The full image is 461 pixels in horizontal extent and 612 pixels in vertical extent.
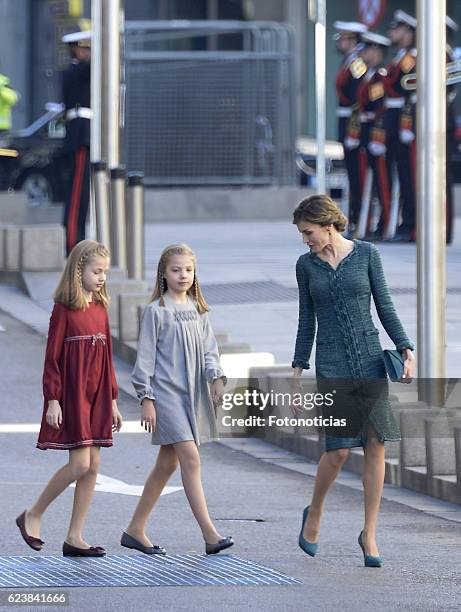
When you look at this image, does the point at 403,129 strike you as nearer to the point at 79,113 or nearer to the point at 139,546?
the point at 79,113

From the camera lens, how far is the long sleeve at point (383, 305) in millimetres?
8102

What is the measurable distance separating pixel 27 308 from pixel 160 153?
36.2 ft

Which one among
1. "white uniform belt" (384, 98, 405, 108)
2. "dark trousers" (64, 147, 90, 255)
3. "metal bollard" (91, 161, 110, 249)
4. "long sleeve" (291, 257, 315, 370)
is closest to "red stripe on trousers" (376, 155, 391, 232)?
"white uniform belt" (384, 98, 405, 108)

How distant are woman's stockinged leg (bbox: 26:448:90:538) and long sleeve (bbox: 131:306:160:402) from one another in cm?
36

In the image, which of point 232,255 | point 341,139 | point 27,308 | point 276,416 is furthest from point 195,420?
point 341,139

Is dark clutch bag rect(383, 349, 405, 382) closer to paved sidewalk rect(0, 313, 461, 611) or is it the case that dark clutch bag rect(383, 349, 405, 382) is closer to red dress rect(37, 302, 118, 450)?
paved sidewalk rect(0, 313, 461, 611)

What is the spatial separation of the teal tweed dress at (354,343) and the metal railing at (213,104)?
64.9ft

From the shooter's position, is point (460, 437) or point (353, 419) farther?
point (460, 437)

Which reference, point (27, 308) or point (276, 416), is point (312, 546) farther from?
point (27, 308)

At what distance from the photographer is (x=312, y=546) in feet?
27.1

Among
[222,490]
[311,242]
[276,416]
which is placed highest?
[311,242]

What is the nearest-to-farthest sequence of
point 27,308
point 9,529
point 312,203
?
1. point 312,203
2. point 9,529
3. point 27,308

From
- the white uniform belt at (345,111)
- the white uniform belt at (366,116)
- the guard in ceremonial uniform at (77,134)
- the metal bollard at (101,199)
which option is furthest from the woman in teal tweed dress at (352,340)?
the white uniform belt at (345,111)

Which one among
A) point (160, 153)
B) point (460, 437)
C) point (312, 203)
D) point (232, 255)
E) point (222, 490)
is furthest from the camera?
point (160, 153)
